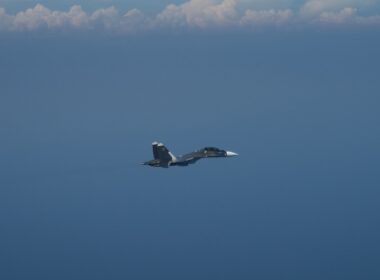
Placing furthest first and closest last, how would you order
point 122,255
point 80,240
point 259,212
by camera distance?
point 259,212 → point 80,240 → point 122,255

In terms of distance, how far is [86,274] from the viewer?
97812 millimetres

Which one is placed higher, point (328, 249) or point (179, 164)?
point (179, 164)

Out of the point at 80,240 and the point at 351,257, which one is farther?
the point at 80,240

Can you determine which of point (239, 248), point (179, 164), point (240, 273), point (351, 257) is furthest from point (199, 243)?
point (179, 164)

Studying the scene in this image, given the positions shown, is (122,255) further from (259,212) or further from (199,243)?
(259,212)

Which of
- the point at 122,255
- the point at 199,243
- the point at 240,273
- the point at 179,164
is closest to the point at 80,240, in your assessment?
the point at 122,255

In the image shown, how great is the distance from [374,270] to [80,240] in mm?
47649

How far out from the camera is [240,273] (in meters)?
97.7

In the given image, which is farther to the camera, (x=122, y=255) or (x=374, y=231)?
(x=374, y=231)

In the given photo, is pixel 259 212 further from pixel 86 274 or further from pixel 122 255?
pixel 86 274

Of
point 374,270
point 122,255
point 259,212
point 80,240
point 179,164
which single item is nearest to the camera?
point 179,164

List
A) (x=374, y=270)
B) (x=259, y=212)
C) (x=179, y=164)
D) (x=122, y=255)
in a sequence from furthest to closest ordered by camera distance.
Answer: (x=259, y=212), (x=122, y=255), (x=374, y=270), (x=179, y=164)

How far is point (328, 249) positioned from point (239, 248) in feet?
46.0

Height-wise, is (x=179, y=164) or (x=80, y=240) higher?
(x=179, y=164)
